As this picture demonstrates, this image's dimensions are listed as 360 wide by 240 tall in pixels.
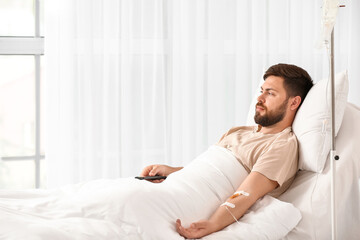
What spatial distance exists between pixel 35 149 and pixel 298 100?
198 cm

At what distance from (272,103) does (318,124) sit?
24 centimetres

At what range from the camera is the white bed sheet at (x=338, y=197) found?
1.64 metres

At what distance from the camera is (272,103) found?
6.44 ft

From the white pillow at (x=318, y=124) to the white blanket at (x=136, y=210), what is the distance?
0.23m

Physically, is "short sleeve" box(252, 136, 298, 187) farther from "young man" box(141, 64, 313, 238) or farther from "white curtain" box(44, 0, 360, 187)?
"white curtain" box(44, 0, 360, 187)

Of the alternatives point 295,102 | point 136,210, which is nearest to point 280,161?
point 295,102

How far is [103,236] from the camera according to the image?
1360mm

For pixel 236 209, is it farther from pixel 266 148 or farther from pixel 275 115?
pixel 275 115

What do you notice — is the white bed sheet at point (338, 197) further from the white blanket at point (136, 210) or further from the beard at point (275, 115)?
the beard at point (275, 115)

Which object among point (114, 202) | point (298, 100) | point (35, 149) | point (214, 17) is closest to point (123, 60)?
point (214, 17)

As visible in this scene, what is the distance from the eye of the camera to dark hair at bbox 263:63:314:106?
6.46 ft

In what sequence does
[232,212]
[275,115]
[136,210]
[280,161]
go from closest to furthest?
[136,210] < [232,212] < [280,161] < [275,115]

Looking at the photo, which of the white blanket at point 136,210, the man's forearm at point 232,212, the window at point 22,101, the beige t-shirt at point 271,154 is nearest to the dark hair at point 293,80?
the beige t-shirt at point 271,154

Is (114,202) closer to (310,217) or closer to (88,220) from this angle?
(88,220)
